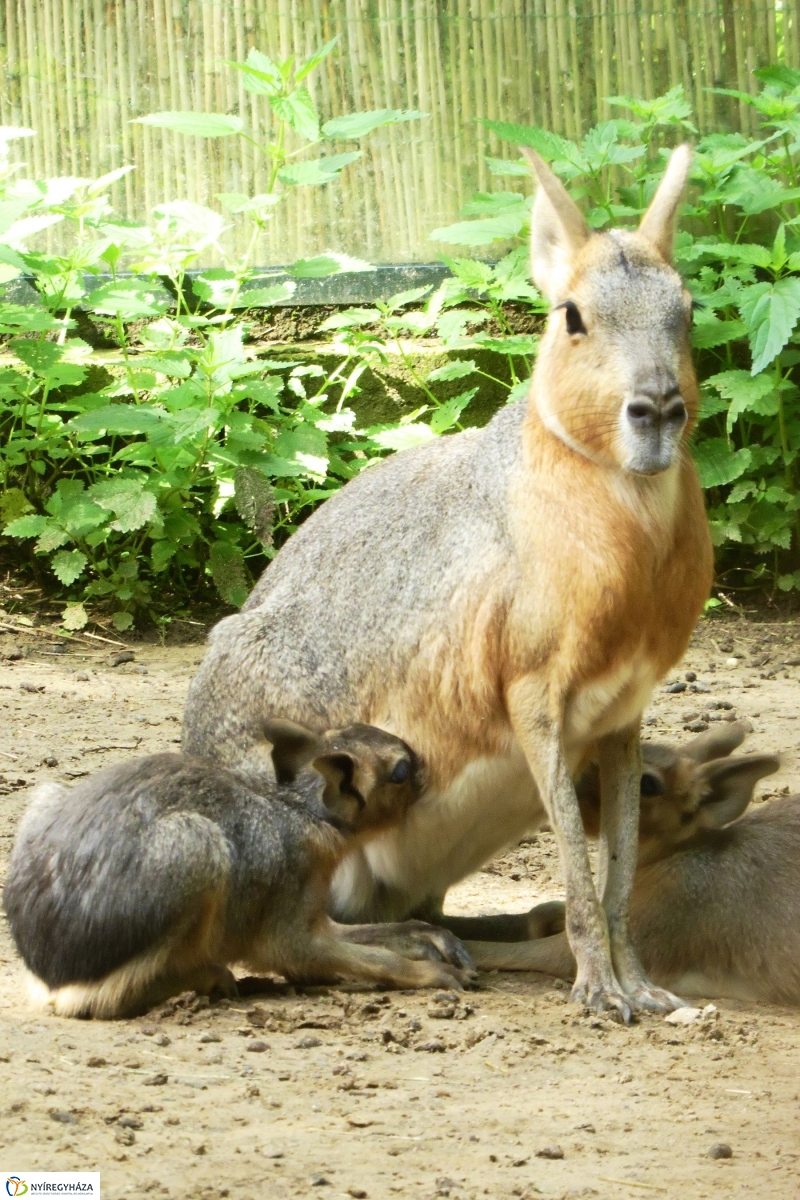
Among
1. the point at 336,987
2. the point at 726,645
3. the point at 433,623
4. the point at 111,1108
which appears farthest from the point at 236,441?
the point at 111,1108

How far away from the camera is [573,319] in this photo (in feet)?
14.2

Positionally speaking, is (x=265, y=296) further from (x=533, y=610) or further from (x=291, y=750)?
(x=533, y=610)

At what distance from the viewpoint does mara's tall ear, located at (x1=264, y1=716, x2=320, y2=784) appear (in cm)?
458

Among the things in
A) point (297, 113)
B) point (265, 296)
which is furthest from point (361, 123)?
point (265, 296)

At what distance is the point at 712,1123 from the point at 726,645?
493 cm

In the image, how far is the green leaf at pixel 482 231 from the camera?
775 cm

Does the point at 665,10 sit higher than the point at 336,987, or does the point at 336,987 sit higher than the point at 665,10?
the point at 665,10

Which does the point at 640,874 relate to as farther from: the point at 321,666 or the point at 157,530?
the point at 157,530

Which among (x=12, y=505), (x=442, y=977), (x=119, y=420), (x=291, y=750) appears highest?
(x=119, y=420)

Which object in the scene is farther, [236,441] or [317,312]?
[317,312]

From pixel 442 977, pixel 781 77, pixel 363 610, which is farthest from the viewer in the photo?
pixel 781 77

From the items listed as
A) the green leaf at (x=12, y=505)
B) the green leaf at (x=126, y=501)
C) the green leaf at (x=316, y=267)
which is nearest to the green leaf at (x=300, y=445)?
the green leaf at (x=126, y=501)

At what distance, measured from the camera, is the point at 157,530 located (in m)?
8.07

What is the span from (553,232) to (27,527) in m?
4.10
